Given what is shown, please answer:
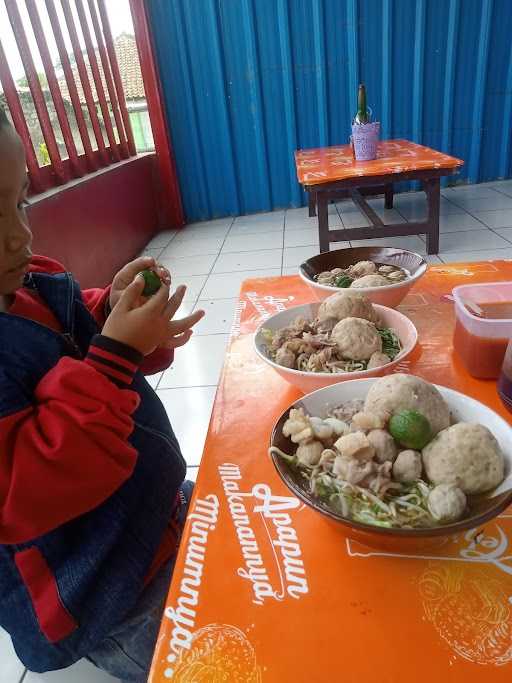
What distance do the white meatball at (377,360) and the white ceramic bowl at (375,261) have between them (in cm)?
23

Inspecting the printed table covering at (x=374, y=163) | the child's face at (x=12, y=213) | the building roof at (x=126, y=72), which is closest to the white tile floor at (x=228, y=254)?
the printed table covering at (x=374, y=163)

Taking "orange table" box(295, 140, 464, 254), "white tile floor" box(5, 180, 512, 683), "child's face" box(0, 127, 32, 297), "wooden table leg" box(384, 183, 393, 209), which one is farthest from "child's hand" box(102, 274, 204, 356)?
"wooden table leg" box(384, 183, 393, 209)

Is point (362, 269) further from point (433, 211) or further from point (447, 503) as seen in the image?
point (433, 211)

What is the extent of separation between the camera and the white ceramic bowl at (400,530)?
45 cm

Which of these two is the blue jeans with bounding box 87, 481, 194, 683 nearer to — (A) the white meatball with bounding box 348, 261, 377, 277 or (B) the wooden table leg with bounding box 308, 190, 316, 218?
(A) the white meatball with bounding box 348, 261, 377, 277

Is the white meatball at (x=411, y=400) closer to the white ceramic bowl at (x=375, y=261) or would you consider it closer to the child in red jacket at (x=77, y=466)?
the child in red jacket at (x=77, y=466)

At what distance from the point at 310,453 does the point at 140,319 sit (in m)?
0.30

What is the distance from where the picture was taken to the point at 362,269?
111 centimetres

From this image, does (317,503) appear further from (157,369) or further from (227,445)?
(157,369)

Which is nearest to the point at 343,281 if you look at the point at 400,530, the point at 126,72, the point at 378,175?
the point at 400,530

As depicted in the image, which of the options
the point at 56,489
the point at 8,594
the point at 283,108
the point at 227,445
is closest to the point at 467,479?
the point at 227,445

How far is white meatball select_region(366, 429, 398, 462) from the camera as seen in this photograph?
531 millimetres

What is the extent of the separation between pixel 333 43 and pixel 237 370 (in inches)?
171

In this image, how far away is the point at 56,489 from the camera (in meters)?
0.56
